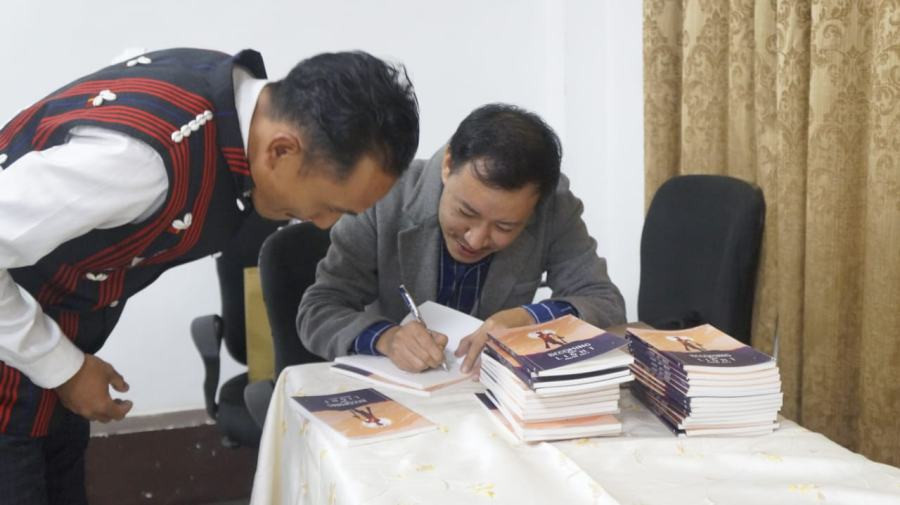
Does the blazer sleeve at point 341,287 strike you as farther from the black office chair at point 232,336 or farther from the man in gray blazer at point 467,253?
the black office chair at point 232,336

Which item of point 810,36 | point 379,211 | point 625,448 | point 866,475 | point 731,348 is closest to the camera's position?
point 866,475

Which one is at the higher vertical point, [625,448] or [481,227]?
[481,227]

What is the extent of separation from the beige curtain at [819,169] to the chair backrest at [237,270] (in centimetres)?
125

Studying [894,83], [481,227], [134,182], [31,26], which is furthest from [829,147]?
[31,26]

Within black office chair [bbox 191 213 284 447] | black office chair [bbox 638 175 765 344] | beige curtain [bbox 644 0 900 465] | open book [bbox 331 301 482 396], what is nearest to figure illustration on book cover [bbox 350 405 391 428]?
open book [bbox 331 301 482 396]

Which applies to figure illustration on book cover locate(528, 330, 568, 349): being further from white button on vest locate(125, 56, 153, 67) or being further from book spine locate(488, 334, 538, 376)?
white button on vest locate(125, 56, 153, 67)

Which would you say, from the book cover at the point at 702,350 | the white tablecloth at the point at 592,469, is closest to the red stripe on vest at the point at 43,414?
the white tablecloth at the point at 592,469

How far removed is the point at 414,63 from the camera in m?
2.94

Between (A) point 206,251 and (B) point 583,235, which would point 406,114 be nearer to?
(A) point 206,251

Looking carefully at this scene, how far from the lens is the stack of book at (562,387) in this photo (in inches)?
44.9

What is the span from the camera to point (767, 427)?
1.15 m

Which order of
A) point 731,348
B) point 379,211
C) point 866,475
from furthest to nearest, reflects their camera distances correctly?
1. point 379,211
2. point 731,348
3. point 866,475

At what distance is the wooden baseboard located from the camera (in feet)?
9.07

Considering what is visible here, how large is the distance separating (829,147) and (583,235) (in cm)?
58
